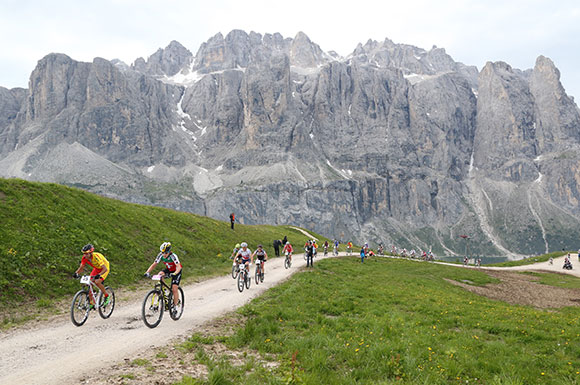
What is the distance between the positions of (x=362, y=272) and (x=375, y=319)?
21783mm

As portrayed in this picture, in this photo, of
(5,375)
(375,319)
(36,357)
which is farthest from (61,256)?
(375,319)

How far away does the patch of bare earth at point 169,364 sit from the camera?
24.0ft

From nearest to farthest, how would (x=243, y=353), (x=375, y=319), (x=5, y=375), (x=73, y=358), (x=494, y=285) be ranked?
1. (x=5, y=375)
2. (x=73, y=358)
3. (x=243, y=353)
4. (x=375, y=319)
5. (x=494, y=285)

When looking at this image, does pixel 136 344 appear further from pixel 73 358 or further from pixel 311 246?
pixel 311 246

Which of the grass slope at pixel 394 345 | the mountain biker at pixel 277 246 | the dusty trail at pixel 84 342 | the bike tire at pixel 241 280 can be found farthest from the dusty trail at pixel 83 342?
the mountain biker at pixel 277 246

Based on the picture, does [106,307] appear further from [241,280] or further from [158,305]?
[241,280]

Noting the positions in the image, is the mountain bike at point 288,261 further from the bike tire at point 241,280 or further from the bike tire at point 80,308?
the bike tire at point 80,308

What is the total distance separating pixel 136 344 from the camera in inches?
392

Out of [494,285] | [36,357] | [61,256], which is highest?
[61,256]

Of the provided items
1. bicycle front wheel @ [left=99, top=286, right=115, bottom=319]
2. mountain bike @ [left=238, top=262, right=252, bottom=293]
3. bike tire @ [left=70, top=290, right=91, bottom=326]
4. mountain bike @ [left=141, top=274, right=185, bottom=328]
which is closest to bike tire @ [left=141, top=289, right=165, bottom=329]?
mountain bike @ [left=141, top=274, right=185, bottom=328]

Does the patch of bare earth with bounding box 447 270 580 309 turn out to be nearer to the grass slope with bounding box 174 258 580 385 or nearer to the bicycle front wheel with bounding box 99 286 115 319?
the grass slope with bounding box 174 258 580 385

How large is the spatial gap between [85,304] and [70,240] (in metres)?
11.0

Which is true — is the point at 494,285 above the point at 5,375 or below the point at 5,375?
below

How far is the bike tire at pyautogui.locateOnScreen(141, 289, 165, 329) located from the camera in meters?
12.1
